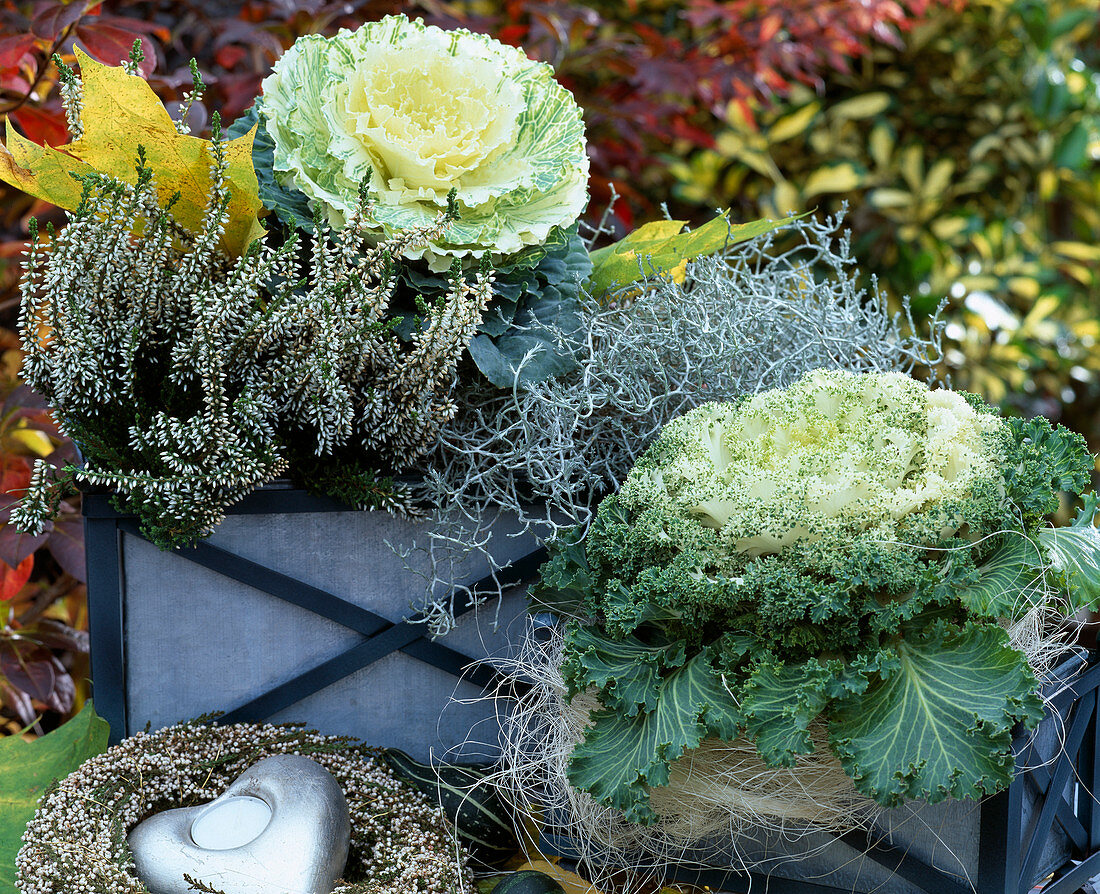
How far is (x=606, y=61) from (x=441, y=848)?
147 centimetres

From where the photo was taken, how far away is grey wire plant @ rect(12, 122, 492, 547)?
0.88 metres

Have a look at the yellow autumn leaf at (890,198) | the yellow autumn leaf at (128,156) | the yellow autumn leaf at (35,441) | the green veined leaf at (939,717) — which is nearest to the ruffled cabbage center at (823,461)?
the green veined leaf at (939,717)

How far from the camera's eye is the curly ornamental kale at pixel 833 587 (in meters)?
0.75

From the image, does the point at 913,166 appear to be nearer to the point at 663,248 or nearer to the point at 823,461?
the point at 663,248

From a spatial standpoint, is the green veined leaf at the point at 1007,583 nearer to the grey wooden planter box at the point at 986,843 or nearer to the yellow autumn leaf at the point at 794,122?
the grey wooden planter box at the point at 986,843

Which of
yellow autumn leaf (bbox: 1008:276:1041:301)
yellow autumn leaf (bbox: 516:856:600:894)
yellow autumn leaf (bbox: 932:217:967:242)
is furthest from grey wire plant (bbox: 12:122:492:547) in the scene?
yellow autumn leaf (bbox: 1008:276:1041:301)

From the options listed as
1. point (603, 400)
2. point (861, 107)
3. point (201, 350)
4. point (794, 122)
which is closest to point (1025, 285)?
point (861, 107)

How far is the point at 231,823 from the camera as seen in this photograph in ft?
2.86

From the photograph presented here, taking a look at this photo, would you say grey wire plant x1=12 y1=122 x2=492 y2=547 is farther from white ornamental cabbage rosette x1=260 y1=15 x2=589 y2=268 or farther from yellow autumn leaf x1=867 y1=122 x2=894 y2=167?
yellow autumn leaf x1=867 y1=122 x2=894 y2=167

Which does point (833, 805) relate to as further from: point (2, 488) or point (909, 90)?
point (909, 90)

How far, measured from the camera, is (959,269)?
2.55m

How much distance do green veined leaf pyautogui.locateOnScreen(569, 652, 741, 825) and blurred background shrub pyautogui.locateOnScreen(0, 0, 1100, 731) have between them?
104cm

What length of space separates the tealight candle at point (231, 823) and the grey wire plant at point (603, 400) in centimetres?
25

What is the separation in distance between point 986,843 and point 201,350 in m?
0.86
